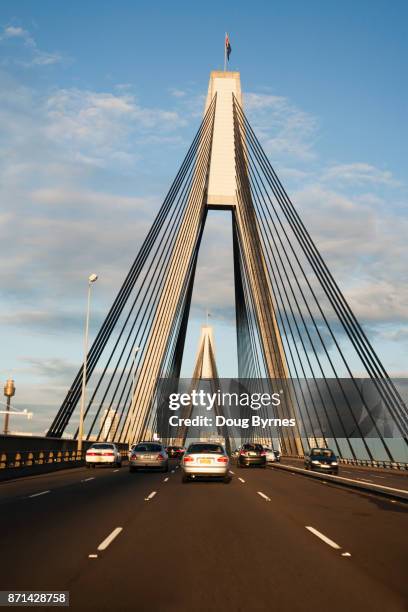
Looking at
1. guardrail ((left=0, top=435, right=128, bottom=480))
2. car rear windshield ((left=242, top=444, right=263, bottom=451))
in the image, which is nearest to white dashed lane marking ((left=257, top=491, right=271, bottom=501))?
guardrail ((left=0, top=435, right=128, bottom=480))

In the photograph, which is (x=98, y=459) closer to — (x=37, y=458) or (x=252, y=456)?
(x=37, y=458)

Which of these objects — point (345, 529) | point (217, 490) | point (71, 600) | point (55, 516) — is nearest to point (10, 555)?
point (71, 600)

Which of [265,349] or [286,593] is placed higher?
[265,349]

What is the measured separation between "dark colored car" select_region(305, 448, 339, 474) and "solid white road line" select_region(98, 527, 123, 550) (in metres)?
26.9

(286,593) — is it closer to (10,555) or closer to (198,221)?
(10,555)

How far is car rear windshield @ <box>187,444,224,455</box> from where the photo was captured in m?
23.8

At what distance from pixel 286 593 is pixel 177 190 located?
38.7 meters

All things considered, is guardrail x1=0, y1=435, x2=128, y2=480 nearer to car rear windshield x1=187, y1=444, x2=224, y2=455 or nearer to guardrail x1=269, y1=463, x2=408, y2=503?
car rear windshield x1=187, y1=444, x2=224, y2=455

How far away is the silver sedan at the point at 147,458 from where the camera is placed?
3238 centimetres

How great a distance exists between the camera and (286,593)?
Answer: 21.8 feet

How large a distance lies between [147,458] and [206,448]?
9.14m

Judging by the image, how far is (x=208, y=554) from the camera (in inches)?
348

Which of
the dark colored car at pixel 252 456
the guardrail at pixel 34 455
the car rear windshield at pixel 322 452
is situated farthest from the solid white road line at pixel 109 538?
the dark colored car at pixel 252 456

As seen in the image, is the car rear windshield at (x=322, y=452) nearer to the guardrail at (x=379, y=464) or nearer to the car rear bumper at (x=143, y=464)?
the guardrail at (x=379, y=464)
